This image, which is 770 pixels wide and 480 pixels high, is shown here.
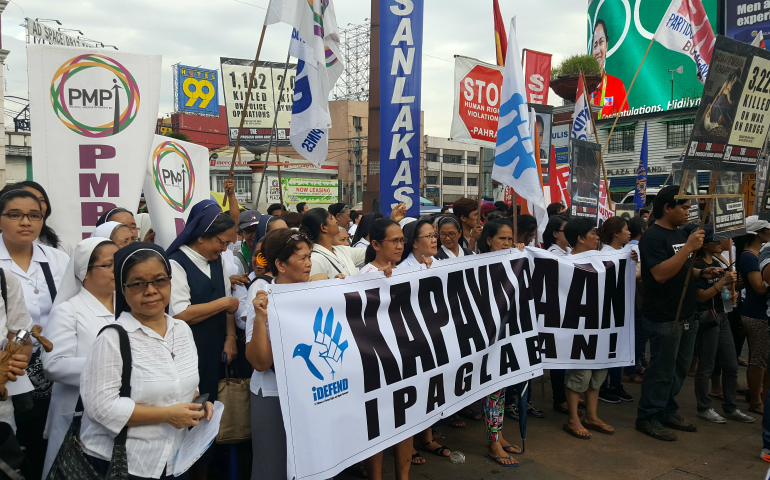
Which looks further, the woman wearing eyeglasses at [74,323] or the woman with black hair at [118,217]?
the woman with black hair at [118,217]

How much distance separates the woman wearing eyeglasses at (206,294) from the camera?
349 centimetres

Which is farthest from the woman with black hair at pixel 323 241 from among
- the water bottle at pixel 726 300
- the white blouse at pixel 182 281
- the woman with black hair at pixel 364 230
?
the water bottle at pixel 726 300

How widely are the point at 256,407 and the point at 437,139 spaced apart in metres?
64.7

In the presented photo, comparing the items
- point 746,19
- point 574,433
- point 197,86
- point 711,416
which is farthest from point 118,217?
point 197,86

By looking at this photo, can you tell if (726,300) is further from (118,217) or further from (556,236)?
(118,217)

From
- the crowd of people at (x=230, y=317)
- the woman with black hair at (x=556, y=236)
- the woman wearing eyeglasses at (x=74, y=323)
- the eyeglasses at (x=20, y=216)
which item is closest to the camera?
the crowd of people at (x=230, y=317)

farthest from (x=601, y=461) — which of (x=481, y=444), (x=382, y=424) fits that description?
(x=382, y=424)

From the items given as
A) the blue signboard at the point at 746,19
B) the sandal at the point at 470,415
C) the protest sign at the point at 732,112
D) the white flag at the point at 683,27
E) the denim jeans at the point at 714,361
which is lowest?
the sandal at the point at 470,415

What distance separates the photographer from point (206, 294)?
11.9ft

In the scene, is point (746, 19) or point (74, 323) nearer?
point (74, 323)

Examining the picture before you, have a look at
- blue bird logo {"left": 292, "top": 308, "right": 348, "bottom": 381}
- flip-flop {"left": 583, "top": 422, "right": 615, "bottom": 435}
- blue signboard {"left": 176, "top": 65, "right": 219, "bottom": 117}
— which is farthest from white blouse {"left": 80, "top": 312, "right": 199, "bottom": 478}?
blue signboard {"left": 176, "top": 65, "right": 219, "bottom": 117}

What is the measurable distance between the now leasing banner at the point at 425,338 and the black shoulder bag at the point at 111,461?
0.78 m

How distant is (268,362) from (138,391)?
0.75 m

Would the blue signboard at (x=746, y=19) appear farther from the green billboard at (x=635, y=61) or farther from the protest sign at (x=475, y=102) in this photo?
the green billboard at (x=635, y=61)
